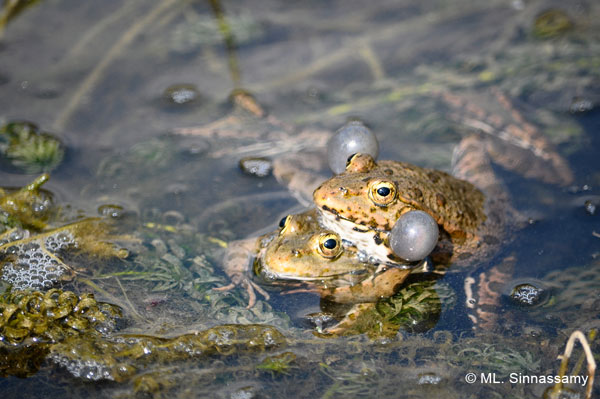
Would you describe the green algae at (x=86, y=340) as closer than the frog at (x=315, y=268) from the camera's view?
Yes

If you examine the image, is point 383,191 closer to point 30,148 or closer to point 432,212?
point 432,212

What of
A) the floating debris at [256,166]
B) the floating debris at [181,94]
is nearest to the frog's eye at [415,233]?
the floating debris at [256,166]

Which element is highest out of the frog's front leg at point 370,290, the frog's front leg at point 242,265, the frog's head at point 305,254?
the frog's head at point 305,254

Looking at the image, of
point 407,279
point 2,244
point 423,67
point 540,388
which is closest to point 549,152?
point 423,67

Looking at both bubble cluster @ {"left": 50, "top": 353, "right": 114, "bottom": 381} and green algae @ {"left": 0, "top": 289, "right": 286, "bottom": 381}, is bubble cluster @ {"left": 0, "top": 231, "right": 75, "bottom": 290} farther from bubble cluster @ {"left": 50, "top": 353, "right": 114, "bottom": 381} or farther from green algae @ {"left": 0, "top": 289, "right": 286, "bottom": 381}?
bubble cluster @ {"left": 50, "top": 353, "right": 114, "bottom": 381}

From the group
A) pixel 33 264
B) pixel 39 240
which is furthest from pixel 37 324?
pixel 39 240

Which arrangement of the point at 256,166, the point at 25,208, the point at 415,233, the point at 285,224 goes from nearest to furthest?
the point at 415,233
the point at 285,224
the point at 25,208
the point at 256,166

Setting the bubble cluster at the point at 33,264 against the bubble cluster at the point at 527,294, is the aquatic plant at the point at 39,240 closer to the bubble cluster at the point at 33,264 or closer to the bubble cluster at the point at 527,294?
the bubble cluster at the point at 33,264
